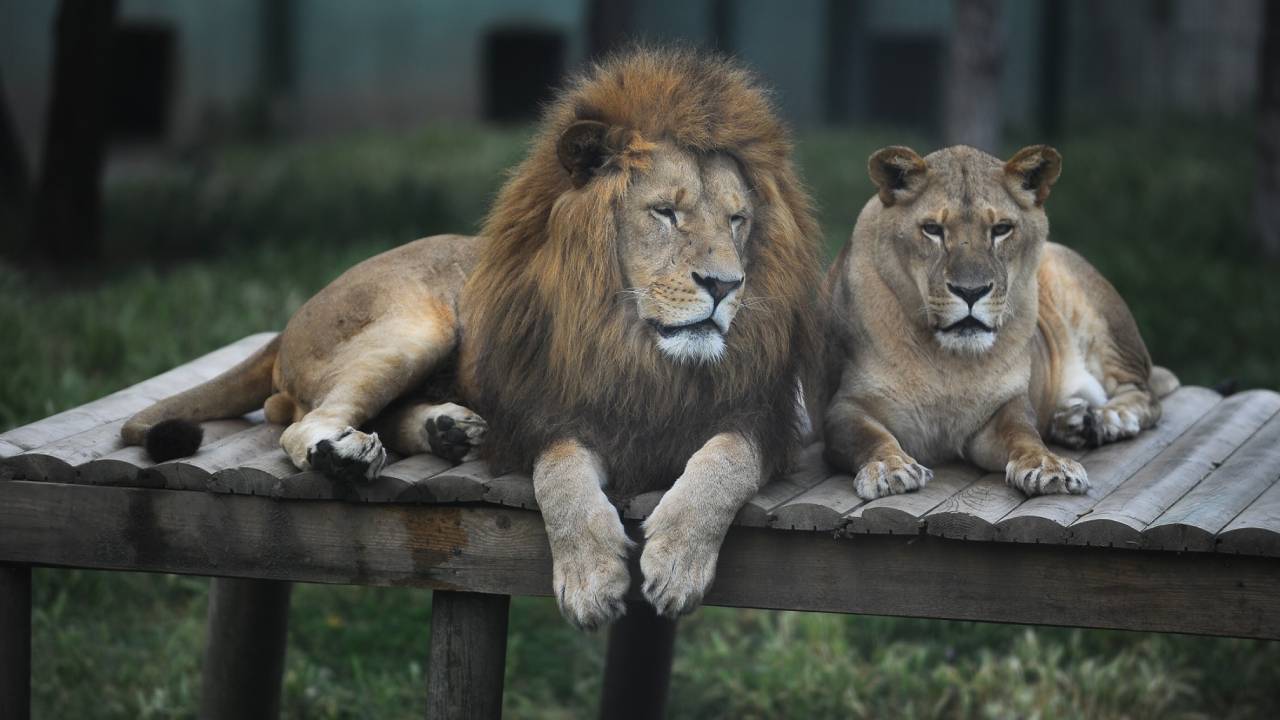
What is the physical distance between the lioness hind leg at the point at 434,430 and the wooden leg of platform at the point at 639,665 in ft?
3.15

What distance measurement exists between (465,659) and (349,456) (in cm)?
49

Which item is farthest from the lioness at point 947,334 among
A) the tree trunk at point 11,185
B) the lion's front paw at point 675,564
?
the tree trunk at point 11,185

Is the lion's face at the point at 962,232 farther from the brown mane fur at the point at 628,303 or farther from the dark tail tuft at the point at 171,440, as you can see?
the dark tail tuft at the point at 171,440

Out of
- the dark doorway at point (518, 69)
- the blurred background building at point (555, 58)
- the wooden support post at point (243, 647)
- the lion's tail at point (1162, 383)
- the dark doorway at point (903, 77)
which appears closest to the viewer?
the wooden support post at point (243, 647)

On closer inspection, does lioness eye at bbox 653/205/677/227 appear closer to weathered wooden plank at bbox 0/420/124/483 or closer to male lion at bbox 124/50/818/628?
male lion at bbox 124/50/818/628

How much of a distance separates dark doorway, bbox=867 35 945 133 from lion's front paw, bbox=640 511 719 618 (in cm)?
1219

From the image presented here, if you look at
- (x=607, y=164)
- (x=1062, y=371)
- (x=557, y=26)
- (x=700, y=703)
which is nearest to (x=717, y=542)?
(x=607, y=164)

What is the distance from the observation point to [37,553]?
321 cm

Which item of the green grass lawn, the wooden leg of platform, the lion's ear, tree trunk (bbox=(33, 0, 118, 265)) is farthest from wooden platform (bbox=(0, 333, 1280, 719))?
tree trunk (bbox=(33, 0, 118, 265))

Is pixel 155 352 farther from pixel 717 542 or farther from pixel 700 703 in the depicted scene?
pixel 717 542

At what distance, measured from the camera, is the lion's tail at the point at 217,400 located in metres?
3.41

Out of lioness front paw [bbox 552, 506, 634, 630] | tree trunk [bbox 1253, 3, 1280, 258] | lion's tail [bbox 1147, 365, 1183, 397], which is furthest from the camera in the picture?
tree trunk [bbox 1253, 3, 1280, 258]

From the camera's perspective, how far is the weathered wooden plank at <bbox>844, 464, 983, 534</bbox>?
9.41 feet

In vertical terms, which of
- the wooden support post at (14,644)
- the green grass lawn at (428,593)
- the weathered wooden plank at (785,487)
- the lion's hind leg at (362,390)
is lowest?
the green grass lawn at (428,593)
